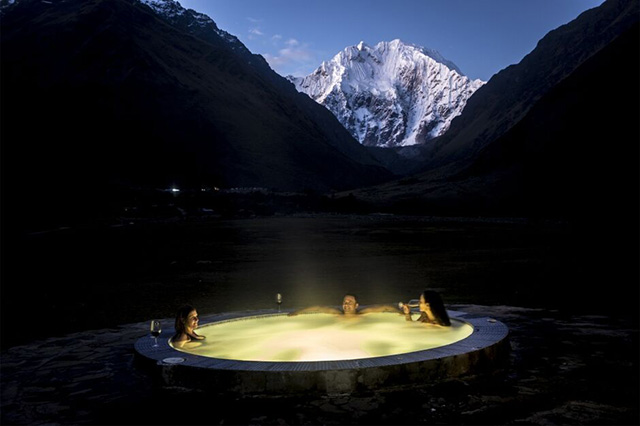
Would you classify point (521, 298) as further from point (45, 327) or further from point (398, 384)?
point (45, 327)

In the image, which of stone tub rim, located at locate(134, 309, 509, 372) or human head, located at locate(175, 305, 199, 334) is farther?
human head, located at locate(175, 305, 199, 334)

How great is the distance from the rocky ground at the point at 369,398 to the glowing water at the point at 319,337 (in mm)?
1527

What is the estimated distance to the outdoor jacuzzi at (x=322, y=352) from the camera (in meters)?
8.22

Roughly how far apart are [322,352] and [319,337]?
127 cm

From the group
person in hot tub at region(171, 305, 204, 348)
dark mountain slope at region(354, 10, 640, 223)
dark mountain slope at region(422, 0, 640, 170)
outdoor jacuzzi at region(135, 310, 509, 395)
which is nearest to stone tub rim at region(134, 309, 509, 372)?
outdoor jacuzzi at region(135, 310, 509, 395)

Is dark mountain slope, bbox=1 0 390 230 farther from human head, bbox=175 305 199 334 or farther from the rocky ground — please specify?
the rocky ground

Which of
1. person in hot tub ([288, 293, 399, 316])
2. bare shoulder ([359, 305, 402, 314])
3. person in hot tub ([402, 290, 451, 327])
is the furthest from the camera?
bare shoulder ([359, 305, 402, 314])

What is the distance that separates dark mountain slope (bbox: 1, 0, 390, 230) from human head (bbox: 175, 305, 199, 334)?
3747 inches

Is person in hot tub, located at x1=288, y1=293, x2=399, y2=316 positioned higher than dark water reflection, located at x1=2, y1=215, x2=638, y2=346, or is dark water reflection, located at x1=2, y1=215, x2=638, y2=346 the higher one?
person in hot tub, located at x1=288, y1=293, x2=399, y2=316

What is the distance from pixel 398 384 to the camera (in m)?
8.34

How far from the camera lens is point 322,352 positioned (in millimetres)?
10734

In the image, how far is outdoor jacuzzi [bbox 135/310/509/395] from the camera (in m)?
8.22

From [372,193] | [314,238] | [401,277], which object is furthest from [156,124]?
[401,277]

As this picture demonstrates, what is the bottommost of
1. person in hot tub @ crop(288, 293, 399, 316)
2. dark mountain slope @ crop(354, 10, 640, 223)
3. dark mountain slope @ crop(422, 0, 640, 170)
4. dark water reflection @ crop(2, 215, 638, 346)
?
dark water reflection @ crop(2, 215, 638, 346)
